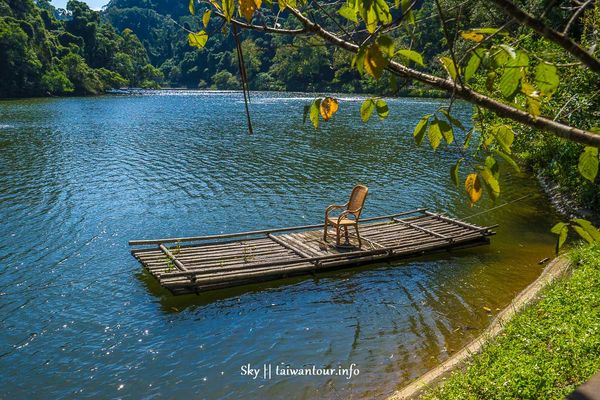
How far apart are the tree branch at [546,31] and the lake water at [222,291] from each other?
23.0 ft

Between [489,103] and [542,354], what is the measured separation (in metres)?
5.66

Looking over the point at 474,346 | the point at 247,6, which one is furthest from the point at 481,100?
the point at 474,346

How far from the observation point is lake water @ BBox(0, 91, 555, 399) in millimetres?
8977

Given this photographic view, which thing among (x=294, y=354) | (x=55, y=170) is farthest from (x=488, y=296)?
(x=55, y=170)

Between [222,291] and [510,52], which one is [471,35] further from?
[222,291]

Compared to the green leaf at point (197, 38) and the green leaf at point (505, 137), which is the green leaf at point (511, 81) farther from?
the green leaf at point (197, 38)

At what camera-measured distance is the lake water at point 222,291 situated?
8.98 metres

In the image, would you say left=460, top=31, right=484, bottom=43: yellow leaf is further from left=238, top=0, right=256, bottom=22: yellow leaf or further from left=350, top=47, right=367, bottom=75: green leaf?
left=238, top=0, right=256, bottom=22: yellow leaf

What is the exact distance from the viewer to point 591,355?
21.7 feet

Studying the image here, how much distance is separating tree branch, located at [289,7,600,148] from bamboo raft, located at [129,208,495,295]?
9078 mm

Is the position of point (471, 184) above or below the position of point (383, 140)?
above

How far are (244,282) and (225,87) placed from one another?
13740 centimetres

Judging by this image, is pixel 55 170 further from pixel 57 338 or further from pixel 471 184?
pixel 471 184

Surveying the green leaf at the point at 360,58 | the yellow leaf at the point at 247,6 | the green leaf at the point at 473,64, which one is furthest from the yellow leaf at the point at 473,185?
the yellow leaf at the point at 247,6
